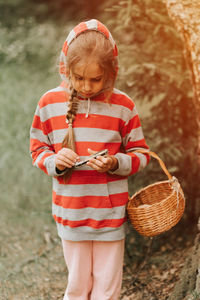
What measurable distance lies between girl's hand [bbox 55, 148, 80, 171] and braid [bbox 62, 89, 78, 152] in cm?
8

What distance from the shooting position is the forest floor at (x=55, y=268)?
298 centimetres

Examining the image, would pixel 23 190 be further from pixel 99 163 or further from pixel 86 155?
pixel 99 163

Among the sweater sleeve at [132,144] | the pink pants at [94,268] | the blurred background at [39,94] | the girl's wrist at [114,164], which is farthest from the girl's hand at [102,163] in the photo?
the blurred background at [39,94]

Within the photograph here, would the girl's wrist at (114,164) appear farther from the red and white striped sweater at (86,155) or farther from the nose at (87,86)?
the nose at (87,86)

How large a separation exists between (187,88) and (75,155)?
5.10 feet

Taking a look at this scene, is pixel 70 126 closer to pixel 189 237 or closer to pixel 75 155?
pixel 75 155

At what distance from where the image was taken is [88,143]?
2121 mm

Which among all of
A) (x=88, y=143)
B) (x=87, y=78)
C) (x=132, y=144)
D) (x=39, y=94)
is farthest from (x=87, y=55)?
(x=39, y=94)

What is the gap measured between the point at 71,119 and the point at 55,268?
1.74 meters

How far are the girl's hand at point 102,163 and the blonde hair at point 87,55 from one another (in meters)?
0.17

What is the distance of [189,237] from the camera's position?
351 cm

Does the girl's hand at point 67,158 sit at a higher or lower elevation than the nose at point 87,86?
lower

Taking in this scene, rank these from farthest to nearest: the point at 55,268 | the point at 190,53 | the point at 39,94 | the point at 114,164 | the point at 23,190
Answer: the point at 23,190
the point at 39,94
the point at 55,268
the point at 190,53
the point at 114,164

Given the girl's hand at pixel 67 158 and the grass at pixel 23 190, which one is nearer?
the girl's hand at pixel 67 158
